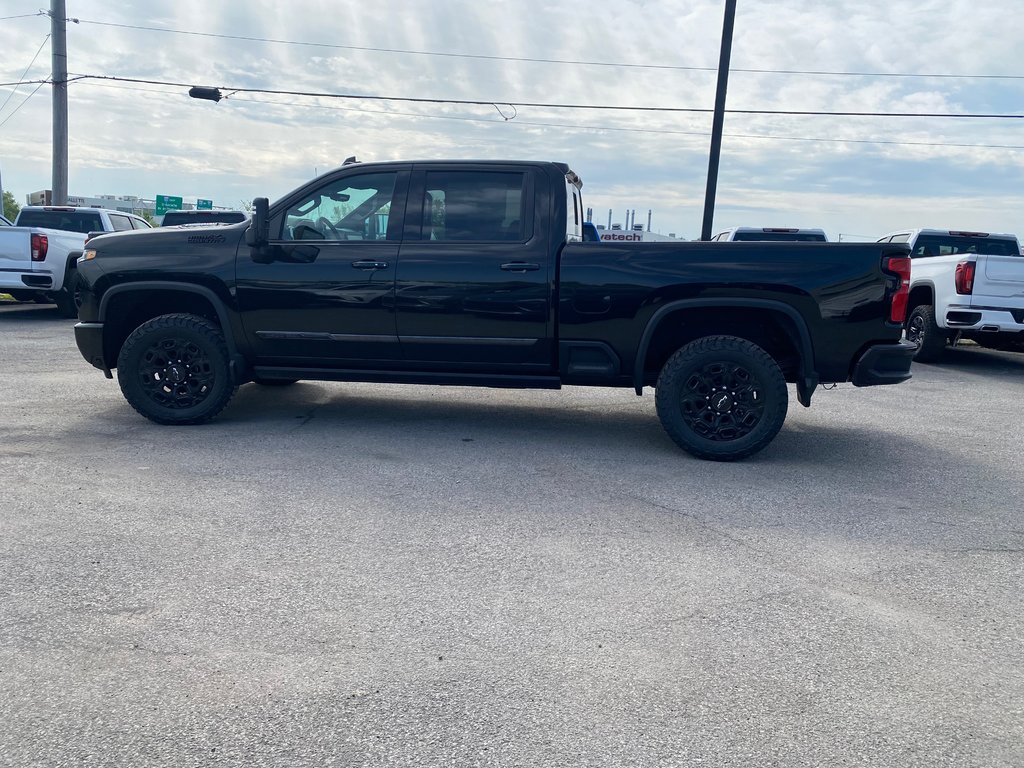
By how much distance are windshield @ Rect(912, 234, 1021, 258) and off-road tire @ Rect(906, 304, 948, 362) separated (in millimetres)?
2452

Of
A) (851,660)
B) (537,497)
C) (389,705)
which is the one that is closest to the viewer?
(389,705)

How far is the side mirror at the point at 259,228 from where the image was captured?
6.60m

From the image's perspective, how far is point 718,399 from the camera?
630 cm

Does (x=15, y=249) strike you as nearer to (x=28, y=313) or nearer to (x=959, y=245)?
(x=28, y=313)

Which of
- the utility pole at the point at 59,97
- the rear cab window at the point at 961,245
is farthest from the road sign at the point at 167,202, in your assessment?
the rear cab window at the point at 961,245

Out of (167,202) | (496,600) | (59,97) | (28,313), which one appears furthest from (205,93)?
(167,202)

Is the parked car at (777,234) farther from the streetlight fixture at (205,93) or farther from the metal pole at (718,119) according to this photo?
the streetlight fixture at (205,93)

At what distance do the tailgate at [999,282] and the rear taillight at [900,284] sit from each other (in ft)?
18.6

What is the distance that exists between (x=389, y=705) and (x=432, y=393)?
577 cm

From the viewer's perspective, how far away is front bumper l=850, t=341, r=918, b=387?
20.1ft

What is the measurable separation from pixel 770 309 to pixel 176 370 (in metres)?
4.37

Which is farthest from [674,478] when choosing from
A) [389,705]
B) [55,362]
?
[55,362]

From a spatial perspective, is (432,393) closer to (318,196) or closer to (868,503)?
(318,196)

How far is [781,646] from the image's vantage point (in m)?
3.42
